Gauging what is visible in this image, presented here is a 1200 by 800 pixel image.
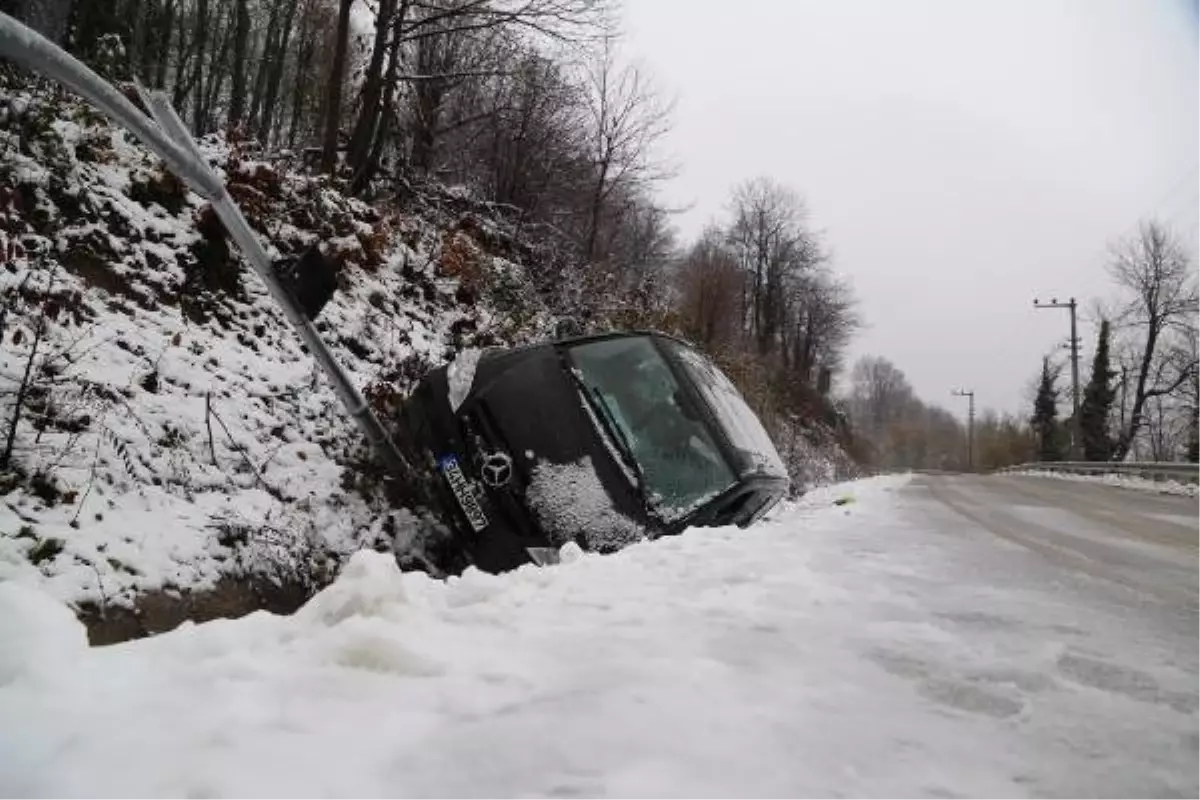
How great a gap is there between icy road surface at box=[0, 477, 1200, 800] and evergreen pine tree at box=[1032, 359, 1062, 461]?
56533 mm

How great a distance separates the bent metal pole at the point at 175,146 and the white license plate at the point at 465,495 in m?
0.51

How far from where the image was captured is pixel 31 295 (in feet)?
13.9

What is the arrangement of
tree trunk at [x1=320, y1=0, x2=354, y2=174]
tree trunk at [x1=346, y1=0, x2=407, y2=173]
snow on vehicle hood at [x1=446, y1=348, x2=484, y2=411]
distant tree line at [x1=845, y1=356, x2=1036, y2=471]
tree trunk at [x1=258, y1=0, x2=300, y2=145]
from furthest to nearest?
distant tree line at [x1=845, y1=356, x2=1036, y2=471], tree trunk at [x1=258, y1=0, x2=300, y2=145], tree trunk at [x1=346, y1=0, x2=407, y2=173], tree trunk at [x1=320, y1=0, x2=354, y2=174], snow on vehicle hood at [x1=446, y1=348, x2=484, y2=411]

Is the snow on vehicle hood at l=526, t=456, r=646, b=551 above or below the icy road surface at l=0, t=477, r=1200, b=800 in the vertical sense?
above

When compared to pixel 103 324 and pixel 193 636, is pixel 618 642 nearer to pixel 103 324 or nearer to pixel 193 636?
pixel 193 636

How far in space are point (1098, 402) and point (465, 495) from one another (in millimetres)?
49313

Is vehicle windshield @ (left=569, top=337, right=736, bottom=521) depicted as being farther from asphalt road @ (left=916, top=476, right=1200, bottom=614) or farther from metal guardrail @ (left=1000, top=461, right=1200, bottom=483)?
metal guardrail @ (left=1000, top=461, right=1200, bottom=483)

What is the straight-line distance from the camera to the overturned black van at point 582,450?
157 inches

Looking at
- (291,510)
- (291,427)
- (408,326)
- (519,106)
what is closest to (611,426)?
(291,510)

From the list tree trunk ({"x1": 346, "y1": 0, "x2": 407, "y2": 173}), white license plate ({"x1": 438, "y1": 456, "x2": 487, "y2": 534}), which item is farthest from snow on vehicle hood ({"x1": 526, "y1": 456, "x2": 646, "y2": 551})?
tree trunk ({"x1": 346, "y1": 0, "x2": 407, "y2": 173})

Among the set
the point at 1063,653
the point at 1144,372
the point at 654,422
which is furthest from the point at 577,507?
the point at 1144,372

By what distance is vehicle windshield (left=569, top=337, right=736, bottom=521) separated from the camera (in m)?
4.03

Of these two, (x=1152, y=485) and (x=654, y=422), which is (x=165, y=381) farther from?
(x=1152, y=485)

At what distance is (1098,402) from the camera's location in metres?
43.5
